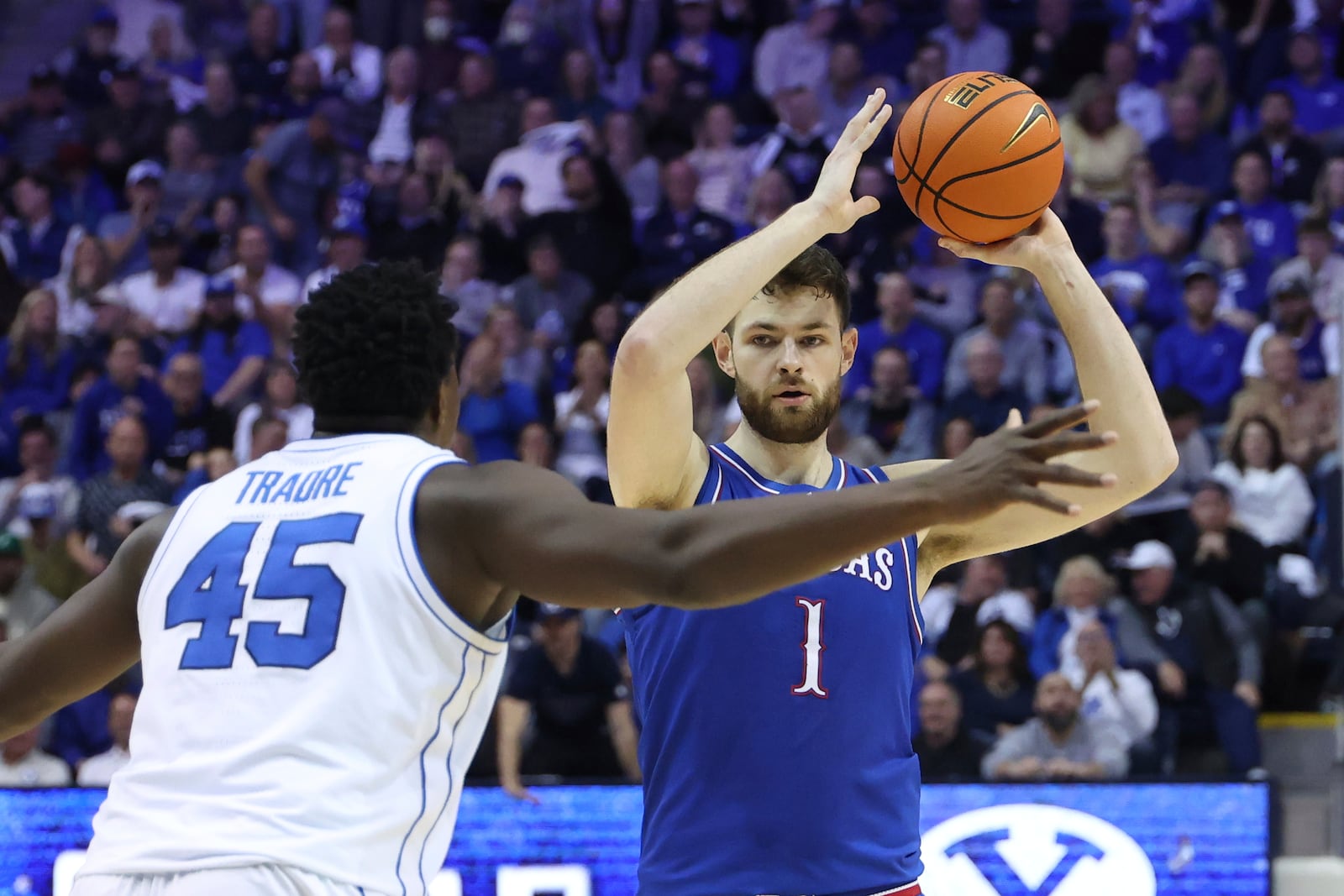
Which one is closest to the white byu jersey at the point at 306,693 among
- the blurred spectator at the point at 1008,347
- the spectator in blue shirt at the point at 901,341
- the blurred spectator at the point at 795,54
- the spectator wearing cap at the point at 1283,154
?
the blurred spectator at the point at 1008,347

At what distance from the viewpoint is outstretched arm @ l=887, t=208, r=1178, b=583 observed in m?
4.02

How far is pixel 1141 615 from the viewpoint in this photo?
9.40 meters

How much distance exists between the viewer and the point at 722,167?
514 inches

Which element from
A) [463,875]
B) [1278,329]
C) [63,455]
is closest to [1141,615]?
[1278,329]

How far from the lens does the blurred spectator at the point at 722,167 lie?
42.3 feet

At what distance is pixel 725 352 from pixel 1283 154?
9.35 m

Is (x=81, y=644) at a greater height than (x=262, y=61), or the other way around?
(x=262, y=61)

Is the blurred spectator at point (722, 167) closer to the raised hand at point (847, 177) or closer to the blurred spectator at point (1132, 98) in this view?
the blurred spectator at point (1132, 98)

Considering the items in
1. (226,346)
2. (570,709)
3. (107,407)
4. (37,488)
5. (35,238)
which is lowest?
(570,709)

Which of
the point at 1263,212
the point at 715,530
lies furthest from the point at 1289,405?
the point at 715,530

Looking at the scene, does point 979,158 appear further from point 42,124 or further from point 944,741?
point 42,124

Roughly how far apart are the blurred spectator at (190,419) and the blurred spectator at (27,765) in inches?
95.9

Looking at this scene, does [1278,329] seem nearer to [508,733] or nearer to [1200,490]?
[1200,490]

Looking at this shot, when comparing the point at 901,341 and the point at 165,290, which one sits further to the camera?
the point at 165,290
